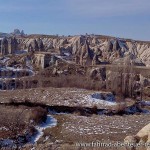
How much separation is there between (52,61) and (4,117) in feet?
151

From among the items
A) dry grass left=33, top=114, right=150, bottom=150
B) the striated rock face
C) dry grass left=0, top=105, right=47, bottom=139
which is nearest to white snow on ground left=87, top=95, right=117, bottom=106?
dry grass left=33, top=114, right=150, bottom=150

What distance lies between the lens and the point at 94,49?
3967 inches

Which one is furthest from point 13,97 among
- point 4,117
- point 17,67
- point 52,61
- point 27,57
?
point 27,57

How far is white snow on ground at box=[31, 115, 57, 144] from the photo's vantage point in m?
20.3

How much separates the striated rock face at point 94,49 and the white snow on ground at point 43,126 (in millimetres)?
48637

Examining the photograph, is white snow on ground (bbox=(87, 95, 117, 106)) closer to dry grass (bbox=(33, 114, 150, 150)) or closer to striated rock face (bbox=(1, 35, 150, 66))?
dry grass (bbox=(33, 114, 150, 150))

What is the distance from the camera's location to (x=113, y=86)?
147 feet

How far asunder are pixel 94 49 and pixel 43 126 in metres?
78.5

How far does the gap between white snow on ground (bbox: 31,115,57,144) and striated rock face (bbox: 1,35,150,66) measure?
4864 cm

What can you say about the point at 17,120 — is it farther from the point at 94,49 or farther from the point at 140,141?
the point at 94,49

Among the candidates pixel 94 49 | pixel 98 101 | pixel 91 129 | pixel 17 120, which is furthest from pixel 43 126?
pixel 94 49

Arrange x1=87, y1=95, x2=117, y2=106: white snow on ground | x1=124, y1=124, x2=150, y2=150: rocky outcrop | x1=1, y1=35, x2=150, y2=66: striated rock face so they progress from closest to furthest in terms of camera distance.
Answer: x1=124, y1=124, x2=150, y2=150: rocky outcrop → x1=87, y1=95, x2=117, y2=106: white snow on ground → x1=1, y1=35, x2=150, y2=66: striated rock face

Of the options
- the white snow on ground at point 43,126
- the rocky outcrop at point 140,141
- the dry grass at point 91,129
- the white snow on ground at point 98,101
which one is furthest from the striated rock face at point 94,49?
the rocky outcrop at point 140,141

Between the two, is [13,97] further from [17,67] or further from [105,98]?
[17,67]
